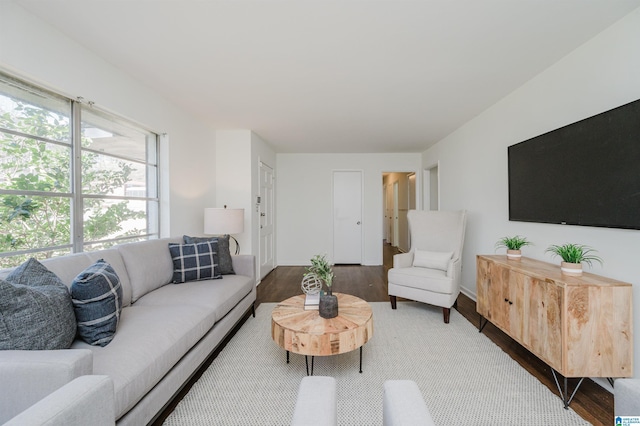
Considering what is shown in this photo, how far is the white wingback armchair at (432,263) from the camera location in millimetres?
2756

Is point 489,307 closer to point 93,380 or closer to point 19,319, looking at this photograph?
point 93,380

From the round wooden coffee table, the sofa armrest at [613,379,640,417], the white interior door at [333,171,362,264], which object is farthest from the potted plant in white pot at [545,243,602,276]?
the white interior door at [333,171,362,264]

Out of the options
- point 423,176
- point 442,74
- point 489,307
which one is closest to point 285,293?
point 489,307

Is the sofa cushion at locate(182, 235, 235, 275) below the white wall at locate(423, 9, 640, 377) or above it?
below

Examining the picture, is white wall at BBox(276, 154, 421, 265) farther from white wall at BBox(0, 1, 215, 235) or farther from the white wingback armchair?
the white wingback armchair

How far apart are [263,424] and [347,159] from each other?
15.8 feet

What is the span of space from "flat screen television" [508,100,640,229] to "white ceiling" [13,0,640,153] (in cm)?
65

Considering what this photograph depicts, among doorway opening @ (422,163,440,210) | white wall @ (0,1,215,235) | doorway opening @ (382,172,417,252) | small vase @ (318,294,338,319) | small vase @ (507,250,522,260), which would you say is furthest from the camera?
doorway opening @ (382,172,417,252)

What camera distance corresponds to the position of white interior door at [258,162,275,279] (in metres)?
4.62

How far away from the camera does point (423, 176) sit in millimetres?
5496

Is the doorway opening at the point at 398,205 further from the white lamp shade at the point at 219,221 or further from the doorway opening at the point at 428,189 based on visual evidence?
the white lamp shade at the point at 219,221

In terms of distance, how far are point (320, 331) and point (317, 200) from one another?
4.09 m

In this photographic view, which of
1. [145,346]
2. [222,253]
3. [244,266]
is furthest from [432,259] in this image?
[145,346]

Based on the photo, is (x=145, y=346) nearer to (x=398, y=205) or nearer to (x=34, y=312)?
(x=34, y=312)
